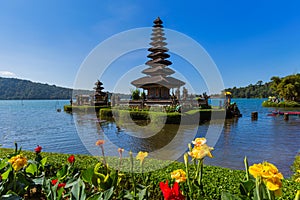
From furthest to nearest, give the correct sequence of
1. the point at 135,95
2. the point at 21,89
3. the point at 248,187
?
the point at 21,89 < the point at 135,95 < the point at 248,187

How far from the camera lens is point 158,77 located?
68.4ft

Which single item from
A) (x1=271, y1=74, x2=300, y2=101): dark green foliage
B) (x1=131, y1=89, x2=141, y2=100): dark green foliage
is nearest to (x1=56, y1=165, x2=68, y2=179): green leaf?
(x1=131, y1=89, x2=141, y2=100): dark green foliage

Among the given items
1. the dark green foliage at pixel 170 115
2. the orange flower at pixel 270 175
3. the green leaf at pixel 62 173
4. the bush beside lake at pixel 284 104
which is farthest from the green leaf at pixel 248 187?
the bush beside lake at pixel 284 104

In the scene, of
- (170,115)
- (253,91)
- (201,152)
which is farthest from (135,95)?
(253,91)

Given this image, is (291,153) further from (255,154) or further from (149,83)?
(149,83)

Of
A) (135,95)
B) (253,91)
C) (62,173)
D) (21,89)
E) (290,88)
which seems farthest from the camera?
(21,89)

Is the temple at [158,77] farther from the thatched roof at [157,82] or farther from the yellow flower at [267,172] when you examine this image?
the yellow flower at [267,172]

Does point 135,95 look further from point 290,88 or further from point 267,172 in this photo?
point 290,88

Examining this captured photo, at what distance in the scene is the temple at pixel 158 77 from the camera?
68.6 ft

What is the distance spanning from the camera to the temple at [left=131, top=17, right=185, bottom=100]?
20.9 metres

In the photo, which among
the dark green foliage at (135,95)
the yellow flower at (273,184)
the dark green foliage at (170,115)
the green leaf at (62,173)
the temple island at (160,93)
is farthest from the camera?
the dark green foliage at (135,95)

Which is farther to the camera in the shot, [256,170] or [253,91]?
[253,91]

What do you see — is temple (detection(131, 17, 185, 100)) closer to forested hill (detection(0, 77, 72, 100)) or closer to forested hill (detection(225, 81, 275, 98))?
forested hill (detection(225, 81, 275, 98))

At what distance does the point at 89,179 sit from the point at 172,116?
1331cm
